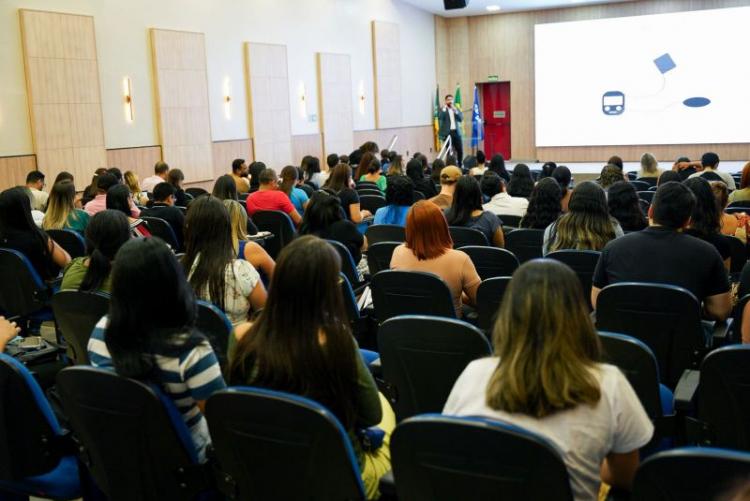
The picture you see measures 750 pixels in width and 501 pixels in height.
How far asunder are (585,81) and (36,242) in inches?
642

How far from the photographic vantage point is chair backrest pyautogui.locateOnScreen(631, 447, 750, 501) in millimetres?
1632

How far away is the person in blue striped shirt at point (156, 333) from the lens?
8.03 ft

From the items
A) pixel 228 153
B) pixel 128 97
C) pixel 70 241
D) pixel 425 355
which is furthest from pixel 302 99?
pixel 425 355

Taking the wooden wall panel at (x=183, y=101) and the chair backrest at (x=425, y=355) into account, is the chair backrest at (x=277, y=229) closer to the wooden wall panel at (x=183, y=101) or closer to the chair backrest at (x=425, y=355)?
the chair backrest at (x=425, y=355)

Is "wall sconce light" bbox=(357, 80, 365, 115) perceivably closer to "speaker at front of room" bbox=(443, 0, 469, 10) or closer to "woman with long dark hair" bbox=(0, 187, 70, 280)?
"speaker at front of room" bbox=(443, 0, 469, 10)

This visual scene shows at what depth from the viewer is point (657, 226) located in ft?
12.8

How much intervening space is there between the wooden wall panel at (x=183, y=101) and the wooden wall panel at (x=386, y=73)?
6123 millimetres

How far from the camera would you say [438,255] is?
14.3 ft

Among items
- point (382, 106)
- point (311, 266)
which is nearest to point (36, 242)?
point (311, 266)

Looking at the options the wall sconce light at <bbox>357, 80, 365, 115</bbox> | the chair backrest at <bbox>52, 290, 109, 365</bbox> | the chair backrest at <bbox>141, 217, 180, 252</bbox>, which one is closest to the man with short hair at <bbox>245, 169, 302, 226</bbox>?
the chair backrest at <bbox>141, 217, 180, 252</bbox>

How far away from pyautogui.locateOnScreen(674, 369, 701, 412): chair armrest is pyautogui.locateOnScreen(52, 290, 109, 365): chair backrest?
2.50 m

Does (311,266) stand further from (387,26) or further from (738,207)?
(387,26)

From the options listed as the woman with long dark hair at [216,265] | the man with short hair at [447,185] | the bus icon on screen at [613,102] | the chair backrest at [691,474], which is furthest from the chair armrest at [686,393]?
the bus icon on screen at [613,102]

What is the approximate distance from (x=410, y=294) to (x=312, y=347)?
1726 millimetres
